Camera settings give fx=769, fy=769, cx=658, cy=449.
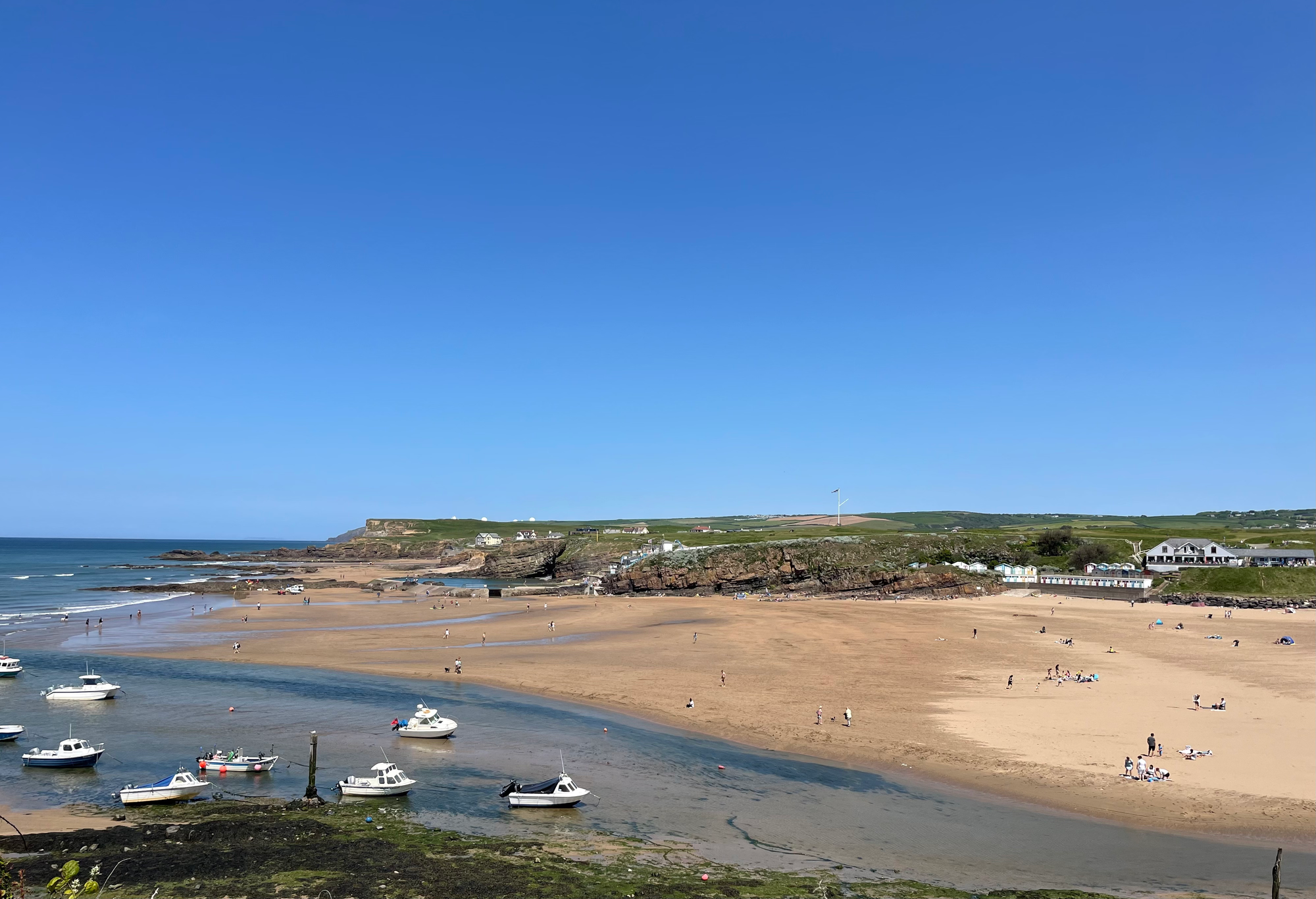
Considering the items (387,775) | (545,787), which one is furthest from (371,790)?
(545,787)

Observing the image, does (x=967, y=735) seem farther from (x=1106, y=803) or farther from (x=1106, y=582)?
(x=1106, y=582)

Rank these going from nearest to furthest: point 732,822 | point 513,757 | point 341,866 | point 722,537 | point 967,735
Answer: point 341,866, point 732,822, point 513,757, point 967,735, point 722,537

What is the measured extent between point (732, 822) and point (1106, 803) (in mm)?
13985

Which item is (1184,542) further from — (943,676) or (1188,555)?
(943,676)

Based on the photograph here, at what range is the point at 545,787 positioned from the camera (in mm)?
27766

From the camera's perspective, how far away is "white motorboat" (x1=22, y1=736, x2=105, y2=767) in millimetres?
30547

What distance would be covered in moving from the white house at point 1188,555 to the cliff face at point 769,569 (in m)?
34.5

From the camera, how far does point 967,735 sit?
3591 cm

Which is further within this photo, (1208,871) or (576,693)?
(576,693)

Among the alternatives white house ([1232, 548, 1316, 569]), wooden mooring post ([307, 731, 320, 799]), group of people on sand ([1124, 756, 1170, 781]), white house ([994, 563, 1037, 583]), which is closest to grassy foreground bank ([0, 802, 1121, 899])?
wooden mooring post ([307, 731, 320, 799])

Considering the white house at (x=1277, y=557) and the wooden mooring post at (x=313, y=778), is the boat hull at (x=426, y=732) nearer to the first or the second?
the wooden mooring post at (x=313, y=778)

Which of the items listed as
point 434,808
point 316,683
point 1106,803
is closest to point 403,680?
point 316,683

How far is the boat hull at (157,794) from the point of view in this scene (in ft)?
87.8

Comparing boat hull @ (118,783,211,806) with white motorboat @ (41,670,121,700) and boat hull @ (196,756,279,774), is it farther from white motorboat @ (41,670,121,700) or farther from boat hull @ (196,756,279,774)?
white motorboat @ (41,670,121,700)
